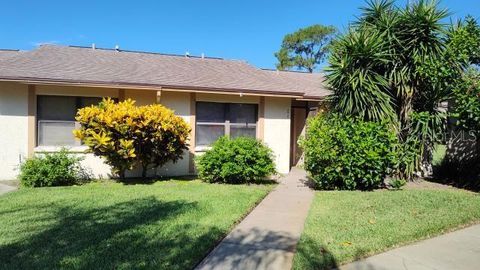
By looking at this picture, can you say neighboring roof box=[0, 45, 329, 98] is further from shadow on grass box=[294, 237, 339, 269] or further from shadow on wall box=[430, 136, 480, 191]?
shadow on grass box=[294, 237, 339, 269]

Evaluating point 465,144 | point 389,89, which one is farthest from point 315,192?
point 465,144

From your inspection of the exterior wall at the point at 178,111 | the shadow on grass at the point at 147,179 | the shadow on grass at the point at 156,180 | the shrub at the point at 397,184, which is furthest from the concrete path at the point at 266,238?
the exterior wall at the point at 178,111

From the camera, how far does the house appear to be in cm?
1107

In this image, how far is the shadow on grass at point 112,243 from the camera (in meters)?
4.59

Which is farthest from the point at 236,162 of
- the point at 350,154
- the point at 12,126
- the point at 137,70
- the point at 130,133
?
the point at 12,126

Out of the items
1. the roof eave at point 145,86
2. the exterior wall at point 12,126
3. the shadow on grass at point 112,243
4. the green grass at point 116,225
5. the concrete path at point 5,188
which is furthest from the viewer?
the exterior wall at point 12,126

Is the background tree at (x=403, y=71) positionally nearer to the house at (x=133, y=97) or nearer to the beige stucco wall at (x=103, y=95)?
the house at (x=133, y=97)

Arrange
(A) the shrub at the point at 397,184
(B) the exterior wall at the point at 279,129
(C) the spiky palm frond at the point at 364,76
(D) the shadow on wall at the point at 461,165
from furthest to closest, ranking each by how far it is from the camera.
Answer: (B) the exterior wall at the point at 279,129 < (D) the shadow on wall at the point at 461,165 < (C) the spiky palm frond at the point at 364,76 < (A) the shrub at the point at 397,184

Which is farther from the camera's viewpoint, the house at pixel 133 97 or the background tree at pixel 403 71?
the house at pixel 133 97

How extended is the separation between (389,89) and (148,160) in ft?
23.3

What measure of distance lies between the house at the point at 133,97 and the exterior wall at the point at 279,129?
0.11ft

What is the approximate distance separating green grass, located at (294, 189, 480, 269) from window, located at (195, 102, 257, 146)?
457 centimetres

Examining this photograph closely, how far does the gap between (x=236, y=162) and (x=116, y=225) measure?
16.5 ft

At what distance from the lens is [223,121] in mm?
12992
